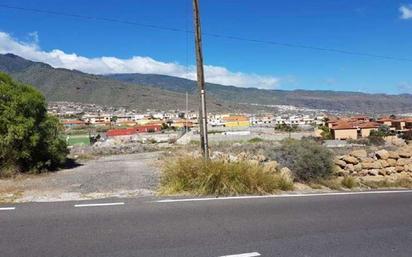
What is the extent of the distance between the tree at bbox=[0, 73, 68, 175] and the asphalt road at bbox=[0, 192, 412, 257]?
5343 mm

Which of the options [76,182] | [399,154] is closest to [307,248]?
[76,182]

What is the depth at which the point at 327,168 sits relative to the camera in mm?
13898

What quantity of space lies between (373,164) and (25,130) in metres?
11.6

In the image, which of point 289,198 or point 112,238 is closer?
point 112,238

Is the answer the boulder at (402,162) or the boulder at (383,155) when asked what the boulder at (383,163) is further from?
the boulder at (402,162)

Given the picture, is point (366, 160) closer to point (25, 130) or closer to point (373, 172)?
point (373, 172)

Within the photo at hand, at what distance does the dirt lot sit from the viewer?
10016mm

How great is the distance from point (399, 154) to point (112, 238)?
42.7 ft

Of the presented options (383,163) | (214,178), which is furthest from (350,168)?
(214,178)

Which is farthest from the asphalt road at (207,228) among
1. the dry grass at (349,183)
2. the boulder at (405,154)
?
the boulder at (405,154)

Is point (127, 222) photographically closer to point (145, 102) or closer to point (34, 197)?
point (34, 197)

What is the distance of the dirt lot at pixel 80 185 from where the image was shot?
1002 cm

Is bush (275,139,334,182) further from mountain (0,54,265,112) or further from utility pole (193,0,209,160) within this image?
mountain (0,54,265,112)

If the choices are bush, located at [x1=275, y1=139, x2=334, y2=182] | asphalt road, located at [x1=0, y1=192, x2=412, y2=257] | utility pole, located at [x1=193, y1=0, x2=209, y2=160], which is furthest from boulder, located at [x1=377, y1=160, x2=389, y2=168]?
utility pole, located at [x1=193, y1=0, x2=209, y2=160]
